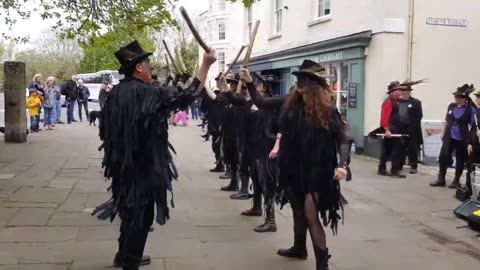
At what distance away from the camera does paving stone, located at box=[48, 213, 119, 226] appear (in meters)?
6.58

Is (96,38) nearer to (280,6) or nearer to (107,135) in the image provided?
(107,135)

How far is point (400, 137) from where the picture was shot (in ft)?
36.9

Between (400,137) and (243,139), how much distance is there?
4.66 metres

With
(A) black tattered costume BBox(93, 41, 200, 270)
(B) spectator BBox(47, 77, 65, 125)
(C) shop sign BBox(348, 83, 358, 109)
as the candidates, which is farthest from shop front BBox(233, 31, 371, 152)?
(A) black tattered costume BBox(93, 41, 200, 270)

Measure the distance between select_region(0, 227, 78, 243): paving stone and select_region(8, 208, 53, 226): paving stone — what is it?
23 centimetres

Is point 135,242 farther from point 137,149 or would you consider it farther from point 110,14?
point 110,14

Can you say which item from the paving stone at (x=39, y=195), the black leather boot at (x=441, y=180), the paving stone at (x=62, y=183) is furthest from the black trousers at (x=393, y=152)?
the paving stone at (x=39, y=195)

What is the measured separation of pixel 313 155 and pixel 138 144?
147 cm

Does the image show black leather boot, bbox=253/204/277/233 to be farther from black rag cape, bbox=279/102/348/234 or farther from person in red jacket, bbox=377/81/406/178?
person in red jacket, bbox=377/81/406/178

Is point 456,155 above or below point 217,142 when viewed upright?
below

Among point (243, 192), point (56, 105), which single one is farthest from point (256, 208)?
point (56, 105)

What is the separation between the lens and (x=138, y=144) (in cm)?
443

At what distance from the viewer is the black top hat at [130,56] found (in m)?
4.60

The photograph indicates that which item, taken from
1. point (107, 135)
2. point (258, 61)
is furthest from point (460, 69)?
point (107, 135)
